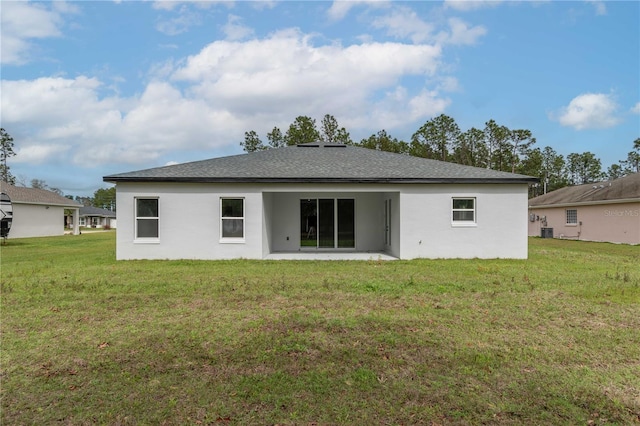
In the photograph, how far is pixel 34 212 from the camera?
90.4ft

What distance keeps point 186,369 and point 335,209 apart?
1115cm

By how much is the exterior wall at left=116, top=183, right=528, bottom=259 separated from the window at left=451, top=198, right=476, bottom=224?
0.17 metres

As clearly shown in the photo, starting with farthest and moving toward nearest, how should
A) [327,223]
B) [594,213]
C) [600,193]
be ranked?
[600,193], [594,213], [327,223]

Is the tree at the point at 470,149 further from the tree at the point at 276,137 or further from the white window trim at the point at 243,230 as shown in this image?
the white window trim at the point at 243,230

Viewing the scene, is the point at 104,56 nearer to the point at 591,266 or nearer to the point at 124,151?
the point at 591,266

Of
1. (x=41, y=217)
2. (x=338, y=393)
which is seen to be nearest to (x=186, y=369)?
(x=338, y=393)

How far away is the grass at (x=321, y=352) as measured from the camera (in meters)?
2.92

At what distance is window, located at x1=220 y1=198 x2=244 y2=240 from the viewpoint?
12.3m

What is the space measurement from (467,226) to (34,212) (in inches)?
1259

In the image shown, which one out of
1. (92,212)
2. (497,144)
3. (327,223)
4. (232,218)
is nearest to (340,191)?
(327,223)

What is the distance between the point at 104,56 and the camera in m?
13.5

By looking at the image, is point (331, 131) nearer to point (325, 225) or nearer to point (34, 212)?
point (325, 225)

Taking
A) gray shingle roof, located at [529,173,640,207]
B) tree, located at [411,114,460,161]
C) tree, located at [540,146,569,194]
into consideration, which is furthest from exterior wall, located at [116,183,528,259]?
tree, located at [540,146,569,194]

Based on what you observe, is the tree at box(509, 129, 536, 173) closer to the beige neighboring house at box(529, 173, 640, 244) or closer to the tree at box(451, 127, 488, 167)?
the tree at box(451, 127, 488, 167)
